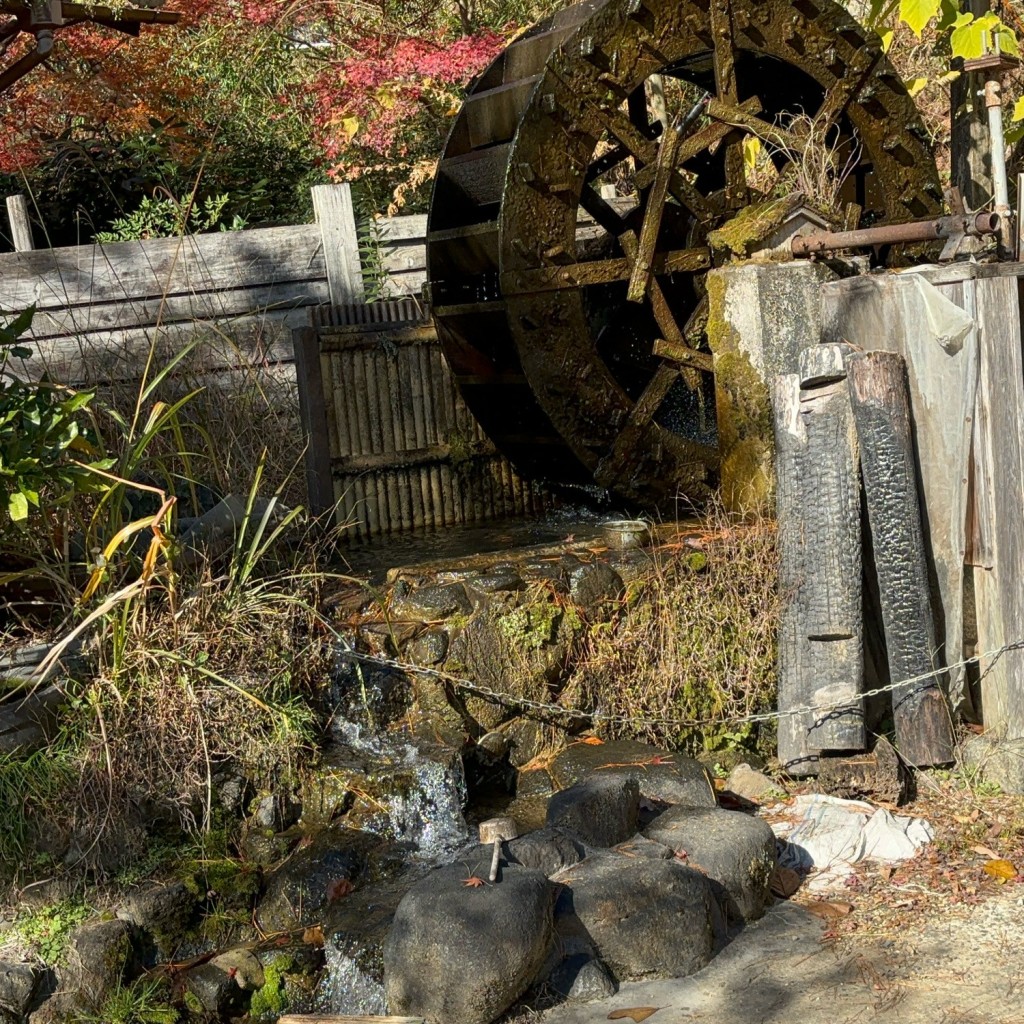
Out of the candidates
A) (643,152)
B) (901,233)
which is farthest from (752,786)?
(643,152)

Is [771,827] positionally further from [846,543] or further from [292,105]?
[292,105]

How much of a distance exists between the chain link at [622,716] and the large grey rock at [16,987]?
5.54ft

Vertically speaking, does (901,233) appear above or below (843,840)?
above

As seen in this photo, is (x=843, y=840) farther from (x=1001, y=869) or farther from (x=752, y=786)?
(x=752, y=786)

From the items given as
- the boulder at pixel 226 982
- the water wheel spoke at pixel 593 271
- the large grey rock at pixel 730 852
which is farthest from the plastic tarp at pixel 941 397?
the boulder at pixel 226 982

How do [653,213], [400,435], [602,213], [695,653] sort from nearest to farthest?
[695,653] → [653,213] → [400,435] → [602,213]

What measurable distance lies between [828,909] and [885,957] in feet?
1.23

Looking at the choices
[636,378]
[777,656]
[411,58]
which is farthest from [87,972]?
[411,58]

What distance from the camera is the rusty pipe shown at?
5645mm

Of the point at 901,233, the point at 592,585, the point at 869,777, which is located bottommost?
the point at 869,777

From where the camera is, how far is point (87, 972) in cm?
438

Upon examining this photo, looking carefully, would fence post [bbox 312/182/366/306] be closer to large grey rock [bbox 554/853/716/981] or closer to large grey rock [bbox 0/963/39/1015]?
large grey rock [bbox 0/963/39/1015]

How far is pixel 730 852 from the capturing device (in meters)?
4.44

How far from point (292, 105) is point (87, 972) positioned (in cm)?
1024
